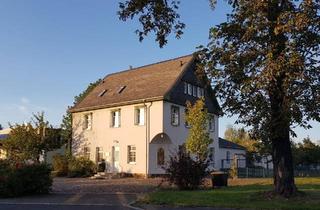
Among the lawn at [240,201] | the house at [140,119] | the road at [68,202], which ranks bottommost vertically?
the road at [68,202]

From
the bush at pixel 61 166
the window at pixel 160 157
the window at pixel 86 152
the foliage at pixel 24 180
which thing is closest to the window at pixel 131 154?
the window at pixel 160 157

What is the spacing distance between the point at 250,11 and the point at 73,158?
29.5 m

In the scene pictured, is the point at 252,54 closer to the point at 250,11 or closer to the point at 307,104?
the point at 250,11

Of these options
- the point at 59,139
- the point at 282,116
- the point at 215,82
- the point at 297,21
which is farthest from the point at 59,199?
the point at 59,139

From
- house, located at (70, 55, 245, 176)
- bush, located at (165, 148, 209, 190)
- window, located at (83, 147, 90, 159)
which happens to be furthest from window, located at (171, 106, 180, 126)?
bush, located at (165, 148, 209, 190)

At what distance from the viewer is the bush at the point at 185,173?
74.8 feet

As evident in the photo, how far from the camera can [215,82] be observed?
60.4 feet

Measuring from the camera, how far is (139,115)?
4031 centimetres

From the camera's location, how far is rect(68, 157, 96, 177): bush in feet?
135

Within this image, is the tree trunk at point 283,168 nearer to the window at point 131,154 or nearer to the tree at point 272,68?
the tree at point 272,68

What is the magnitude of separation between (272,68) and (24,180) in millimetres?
11917

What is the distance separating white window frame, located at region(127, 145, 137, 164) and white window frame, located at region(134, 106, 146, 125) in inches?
81.3

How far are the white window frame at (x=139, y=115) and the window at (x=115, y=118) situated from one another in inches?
90.0

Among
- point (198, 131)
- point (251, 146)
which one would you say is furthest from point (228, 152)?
point (198, 131)
